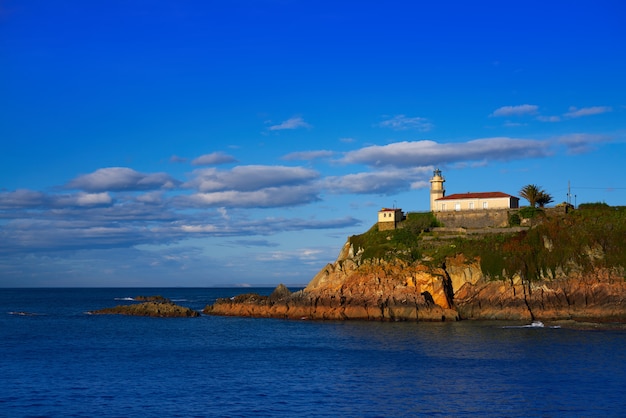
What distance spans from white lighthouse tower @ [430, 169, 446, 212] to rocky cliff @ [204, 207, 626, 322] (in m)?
14.9

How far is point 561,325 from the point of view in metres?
62.1

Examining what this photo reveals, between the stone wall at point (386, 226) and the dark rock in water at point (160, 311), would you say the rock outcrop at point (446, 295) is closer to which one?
the stone wall at point (386, 226)

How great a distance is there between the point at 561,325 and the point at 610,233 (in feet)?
55.4

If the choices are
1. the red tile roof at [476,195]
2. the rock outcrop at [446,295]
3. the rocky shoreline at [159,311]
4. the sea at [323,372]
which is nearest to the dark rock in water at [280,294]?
the rock outcrop at [446,295]

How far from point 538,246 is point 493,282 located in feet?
24.4

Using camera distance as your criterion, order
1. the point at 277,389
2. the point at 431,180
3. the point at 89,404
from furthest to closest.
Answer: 1. the point at 431,180
2. the point at 277,389
3. the point at 89,404

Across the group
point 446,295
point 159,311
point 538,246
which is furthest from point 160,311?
point 538,246

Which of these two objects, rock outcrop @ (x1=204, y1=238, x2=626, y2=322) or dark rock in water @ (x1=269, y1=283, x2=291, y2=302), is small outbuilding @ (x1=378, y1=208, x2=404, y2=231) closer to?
rock outcrop @ (x1=204, y1=238, x2=626, y2=322)

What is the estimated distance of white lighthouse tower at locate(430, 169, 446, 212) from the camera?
9500 centimetres

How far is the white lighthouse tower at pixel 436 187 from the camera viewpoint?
9500 cm

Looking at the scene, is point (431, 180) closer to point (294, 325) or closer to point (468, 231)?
point (468, 231)

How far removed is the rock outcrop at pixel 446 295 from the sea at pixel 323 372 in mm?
→ 5207

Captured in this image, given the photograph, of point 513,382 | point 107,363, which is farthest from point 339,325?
point 513,382

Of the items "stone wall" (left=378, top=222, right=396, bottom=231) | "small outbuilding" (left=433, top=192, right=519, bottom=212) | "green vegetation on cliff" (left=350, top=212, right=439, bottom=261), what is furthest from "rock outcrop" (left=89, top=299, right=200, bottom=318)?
"small outbuilding" (left=433, top=192, right=519, bottom=212)
